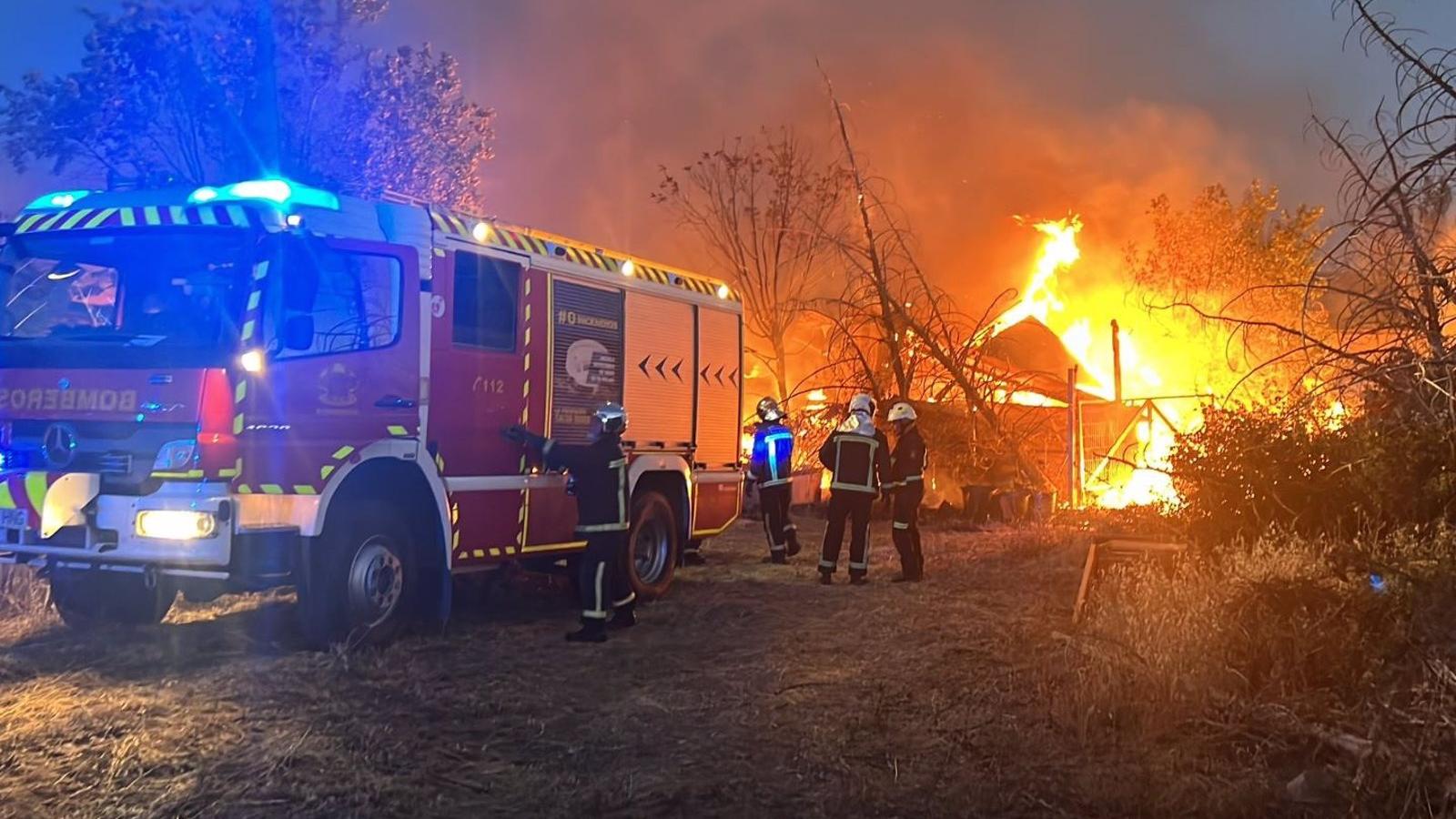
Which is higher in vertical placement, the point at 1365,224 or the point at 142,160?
the point at 142,160

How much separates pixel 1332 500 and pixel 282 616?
7894 mm

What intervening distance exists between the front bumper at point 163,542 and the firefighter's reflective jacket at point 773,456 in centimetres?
655

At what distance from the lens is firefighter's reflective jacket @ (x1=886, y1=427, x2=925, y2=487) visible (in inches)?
Answer: 413

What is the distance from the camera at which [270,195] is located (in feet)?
20.4

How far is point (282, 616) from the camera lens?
7.70 meters

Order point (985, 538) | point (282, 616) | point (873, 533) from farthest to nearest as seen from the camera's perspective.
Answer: point (873, 533) → point (985, 538) → point (282, 616)

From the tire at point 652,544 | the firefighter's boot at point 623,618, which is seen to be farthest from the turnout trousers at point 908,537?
the firefighter's boot at point 623,618

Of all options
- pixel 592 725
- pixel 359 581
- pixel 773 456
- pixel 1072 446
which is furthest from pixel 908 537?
pixel 1072 446

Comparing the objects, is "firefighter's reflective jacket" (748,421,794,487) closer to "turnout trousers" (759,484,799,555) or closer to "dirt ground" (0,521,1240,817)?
"turnout trousers" (759,484,799,555)

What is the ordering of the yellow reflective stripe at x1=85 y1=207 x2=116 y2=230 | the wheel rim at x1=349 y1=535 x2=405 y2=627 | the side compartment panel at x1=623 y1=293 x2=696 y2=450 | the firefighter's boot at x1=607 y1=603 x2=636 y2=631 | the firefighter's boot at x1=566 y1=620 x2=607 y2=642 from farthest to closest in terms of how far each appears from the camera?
the side compartment panel at x1=623 y1=293 x2=696 y2=450 < the firefighter's boot at x1=607 y1=603 x2=636 y2=631 < the firefighter's boot at x1=566 y1=620 x2=607 y2=642 < the wheel rim at x1=349 y1=535 x2=405 y2=627 < the yellow reflective stripe at x1=85 y1=207 x2=116 y2=230

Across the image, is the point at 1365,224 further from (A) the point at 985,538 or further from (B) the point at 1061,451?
(B) the point at 1061,451

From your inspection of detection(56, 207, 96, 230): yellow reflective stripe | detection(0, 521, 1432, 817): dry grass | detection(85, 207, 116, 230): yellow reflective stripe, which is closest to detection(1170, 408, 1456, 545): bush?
detection(0, 521, 1432, 817): dry grass

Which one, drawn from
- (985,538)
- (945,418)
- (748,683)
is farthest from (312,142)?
(748,683)

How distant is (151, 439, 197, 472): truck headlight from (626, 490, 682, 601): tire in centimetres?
370
